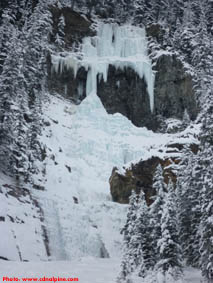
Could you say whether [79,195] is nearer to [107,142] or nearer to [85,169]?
[85,169]

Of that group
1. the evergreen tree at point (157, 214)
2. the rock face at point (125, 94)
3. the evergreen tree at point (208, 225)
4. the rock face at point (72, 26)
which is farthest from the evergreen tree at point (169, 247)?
the rock face at point (72, 26)

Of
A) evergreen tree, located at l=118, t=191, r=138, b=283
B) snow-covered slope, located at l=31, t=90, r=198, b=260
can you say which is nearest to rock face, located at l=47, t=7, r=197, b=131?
snow-covered slope, located at l=31, t=90, r=198, b=260

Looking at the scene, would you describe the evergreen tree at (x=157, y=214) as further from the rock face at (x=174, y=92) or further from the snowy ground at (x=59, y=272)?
the rock face at (x=174, y=92)

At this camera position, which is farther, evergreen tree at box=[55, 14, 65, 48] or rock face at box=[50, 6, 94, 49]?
rock face at box=[50, 6, 94, 49]

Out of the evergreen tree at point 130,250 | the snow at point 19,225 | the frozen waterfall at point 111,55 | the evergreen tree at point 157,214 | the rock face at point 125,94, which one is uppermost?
the frozen waterfall at point 111,55

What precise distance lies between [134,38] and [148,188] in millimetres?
27238

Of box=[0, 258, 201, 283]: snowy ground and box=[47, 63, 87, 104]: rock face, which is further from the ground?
box=[47, 63, 87, 104]: rock face

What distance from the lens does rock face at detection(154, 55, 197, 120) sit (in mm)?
41844

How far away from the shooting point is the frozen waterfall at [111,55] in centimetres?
4297

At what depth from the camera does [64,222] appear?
22.5 m

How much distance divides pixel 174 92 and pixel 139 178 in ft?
58.7

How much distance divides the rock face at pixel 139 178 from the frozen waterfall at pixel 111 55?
14665mm

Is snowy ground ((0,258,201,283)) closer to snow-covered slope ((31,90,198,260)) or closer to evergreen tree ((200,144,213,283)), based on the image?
evergreen tree ((200,144,213,283))

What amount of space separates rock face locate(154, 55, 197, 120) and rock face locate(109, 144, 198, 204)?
43.7 ft
